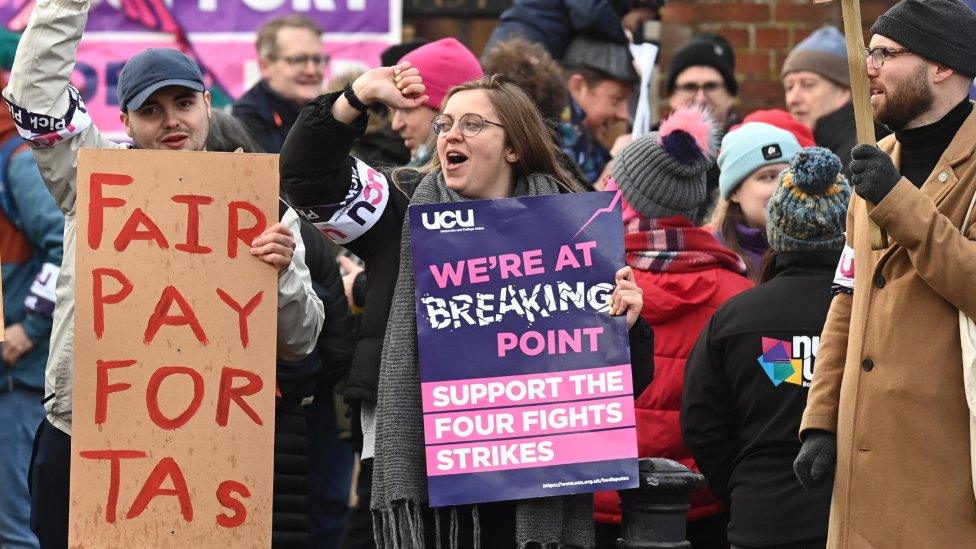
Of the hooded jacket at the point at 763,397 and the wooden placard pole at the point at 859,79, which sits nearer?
the wooden placard pole at the point at 859,79

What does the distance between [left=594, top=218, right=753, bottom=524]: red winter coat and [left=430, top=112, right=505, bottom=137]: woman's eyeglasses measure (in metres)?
1.14

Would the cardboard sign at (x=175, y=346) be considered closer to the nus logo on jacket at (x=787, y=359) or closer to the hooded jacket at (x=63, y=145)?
the hooded jacket at (x=63, y=145)

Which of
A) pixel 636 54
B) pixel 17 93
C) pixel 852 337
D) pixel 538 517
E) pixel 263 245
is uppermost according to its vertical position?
pixel 636 54

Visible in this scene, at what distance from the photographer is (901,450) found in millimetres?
4301

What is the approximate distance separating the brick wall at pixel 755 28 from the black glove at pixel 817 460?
16.6 feet

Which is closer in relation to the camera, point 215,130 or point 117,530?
point 117,530

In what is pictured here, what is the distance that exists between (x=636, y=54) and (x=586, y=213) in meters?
4.05

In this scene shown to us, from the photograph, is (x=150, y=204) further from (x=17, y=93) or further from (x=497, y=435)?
(x=497, y=435)

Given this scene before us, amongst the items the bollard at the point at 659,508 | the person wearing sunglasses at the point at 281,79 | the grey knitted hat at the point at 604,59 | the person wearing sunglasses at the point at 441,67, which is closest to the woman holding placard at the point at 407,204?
the bollard at the point at 659,508

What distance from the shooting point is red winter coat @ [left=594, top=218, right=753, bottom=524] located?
5500 mm

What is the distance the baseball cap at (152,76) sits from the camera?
4.96 meters

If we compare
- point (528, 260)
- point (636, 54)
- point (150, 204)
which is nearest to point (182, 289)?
point (150, 204)

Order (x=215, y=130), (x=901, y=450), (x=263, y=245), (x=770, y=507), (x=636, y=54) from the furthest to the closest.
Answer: (x=636, y=54) < (x=215, y=130) < (x=770, y=507) < (x=263, y=245) < (x=901, y=450)

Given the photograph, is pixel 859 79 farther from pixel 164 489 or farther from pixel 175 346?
pixel 164 489
